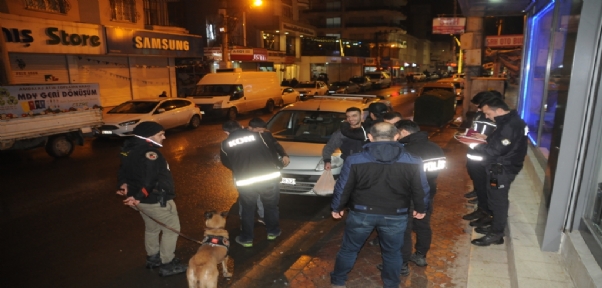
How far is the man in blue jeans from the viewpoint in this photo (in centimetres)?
343

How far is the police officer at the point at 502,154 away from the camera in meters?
4.59

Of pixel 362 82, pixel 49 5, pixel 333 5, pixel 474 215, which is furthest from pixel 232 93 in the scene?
pixel 333 5

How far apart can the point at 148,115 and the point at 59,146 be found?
331cm

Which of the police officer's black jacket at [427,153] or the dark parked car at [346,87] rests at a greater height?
the police officer's black jacket at [427,153]

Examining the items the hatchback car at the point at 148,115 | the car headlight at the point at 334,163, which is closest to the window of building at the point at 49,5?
the hatchback car at the point at 148,115

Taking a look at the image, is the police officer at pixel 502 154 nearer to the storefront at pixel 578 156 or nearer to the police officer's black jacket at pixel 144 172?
the storefront at pixel 578 156

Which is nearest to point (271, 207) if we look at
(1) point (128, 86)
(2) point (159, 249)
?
(2) point (159, 249)

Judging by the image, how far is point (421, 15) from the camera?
95.1 m

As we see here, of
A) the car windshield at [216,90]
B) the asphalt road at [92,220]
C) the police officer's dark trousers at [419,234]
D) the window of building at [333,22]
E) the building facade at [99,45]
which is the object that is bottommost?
the asphalt road at [92,220]

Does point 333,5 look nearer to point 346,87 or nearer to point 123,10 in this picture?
point 346,87

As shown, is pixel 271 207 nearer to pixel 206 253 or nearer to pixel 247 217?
pixel 247 217

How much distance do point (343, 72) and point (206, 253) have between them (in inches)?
2083

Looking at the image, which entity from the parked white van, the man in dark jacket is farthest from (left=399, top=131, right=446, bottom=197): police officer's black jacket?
the parked white van

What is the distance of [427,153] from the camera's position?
410 cm
